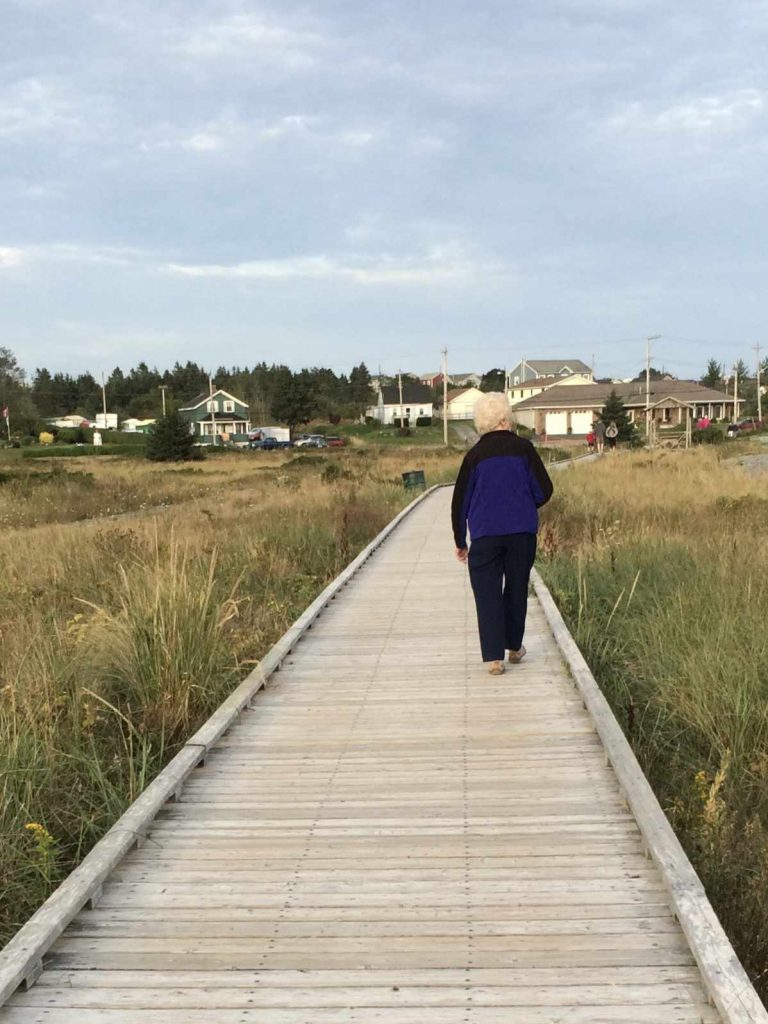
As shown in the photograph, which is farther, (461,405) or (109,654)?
(461,405)

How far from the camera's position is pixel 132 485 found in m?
33.7

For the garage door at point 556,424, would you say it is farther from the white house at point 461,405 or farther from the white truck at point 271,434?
the white house at point 461,405

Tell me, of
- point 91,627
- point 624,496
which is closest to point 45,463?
point 624,496

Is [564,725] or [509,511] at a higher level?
A: [509,511]

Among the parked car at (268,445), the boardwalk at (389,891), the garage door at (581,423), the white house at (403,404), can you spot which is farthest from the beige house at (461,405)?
the boardwalk at (389,891)

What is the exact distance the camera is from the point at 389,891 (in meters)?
3.21

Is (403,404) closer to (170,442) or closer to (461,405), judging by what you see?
(461,405)

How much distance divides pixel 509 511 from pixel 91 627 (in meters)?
3.61

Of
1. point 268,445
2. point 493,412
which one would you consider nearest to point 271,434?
point 268,445

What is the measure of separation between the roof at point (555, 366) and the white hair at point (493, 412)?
113505 millimetres

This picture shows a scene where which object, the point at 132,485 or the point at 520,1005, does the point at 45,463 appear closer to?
the point at 132,485

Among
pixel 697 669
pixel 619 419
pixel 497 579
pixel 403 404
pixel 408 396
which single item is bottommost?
pixel 697 669

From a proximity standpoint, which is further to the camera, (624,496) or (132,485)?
(132,485)

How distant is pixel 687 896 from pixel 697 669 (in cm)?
297
